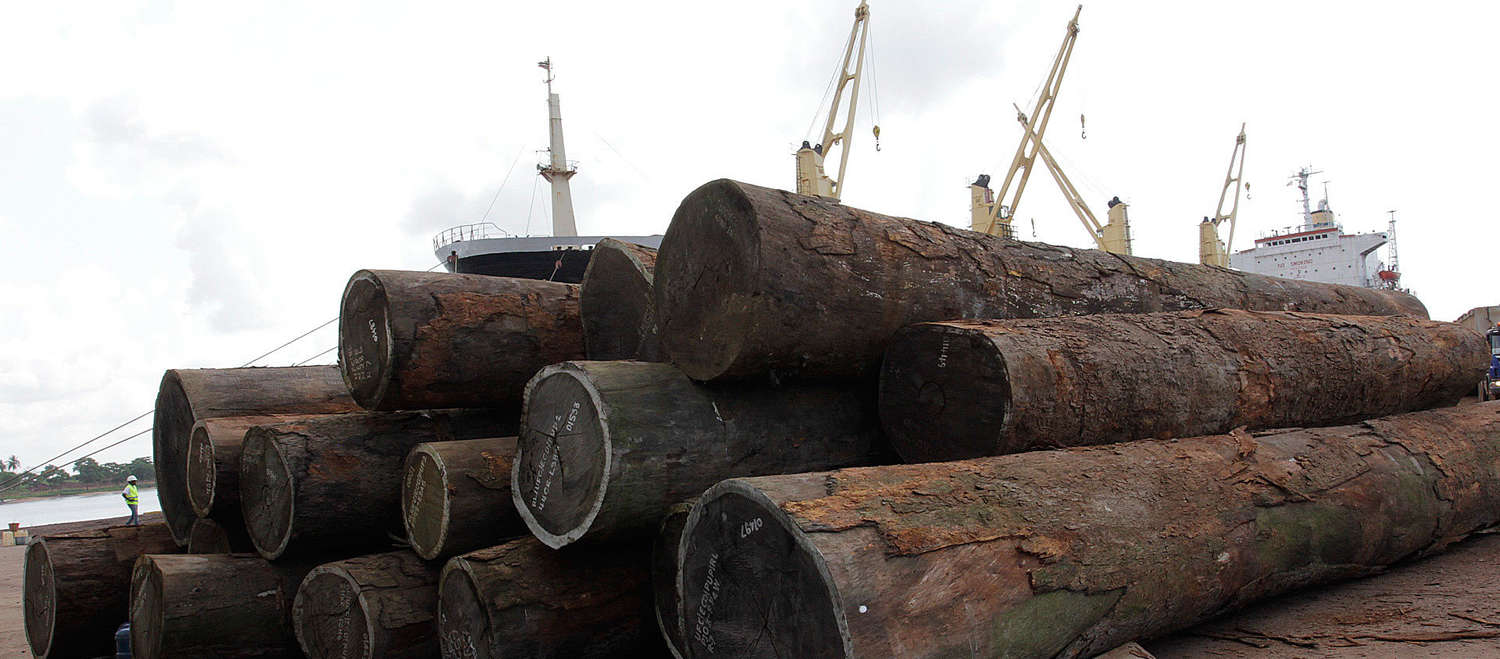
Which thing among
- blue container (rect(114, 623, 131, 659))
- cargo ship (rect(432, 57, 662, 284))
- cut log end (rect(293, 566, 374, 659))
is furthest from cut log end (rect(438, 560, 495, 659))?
cargo ship (rect(432, 57, 662, 284))

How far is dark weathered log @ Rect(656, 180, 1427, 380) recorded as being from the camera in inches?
117

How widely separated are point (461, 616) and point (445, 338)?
1218 mm

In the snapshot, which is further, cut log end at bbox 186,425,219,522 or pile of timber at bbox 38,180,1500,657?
cut log end at bbox 186,425,219,522

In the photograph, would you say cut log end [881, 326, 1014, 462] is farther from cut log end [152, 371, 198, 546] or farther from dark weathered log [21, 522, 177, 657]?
dark weathered log [21, 522, 177, 657]

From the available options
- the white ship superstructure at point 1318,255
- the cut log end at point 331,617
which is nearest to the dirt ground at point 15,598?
the cut log end at point 331,617

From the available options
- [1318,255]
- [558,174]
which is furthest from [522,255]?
[1318,255]

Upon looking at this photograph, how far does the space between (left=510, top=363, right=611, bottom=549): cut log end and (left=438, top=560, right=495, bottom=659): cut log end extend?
0.29m

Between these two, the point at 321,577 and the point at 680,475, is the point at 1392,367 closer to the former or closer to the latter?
the point at 680,475

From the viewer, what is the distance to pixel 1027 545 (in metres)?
2.29

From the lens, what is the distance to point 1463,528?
4.03 m

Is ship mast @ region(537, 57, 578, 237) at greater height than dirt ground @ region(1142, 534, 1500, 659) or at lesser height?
greater

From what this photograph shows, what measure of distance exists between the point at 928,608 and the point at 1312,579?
81.8 inches

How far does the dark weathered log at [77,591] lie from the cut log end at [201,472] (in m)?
0.83

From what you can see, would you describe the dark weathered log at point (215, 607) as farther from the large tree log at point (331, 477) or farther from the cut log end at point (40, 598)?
the cut log end at point (40, 598)
